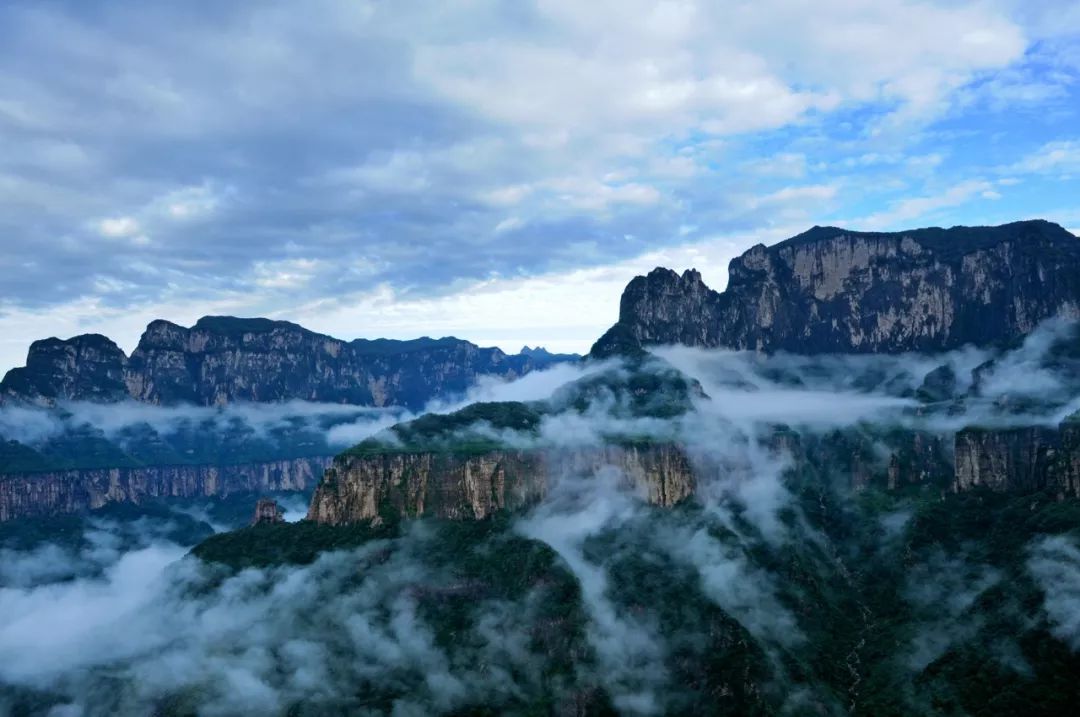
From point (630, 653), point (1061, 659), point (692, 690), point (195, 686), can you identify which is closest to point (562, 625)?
point (630, 653)

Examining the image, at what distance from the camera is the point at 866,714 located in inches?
6914

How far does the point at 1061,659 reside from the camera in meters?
160

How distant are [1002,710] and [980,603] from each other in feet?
112

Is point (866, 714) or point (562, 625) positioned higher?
point (562, 625)

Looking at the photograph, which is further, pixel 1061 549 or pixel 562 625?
pixel 562 625

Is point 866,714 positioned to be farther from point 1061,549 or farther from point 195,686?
point 195,686

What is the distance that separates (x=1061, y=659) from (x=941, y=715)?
2119cm

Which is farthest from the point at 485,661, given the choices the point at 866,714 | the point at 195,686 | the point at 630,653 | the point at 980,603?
the point at 980,603

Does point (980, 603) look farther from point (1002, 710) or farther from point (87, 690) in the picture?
point (87, 690)

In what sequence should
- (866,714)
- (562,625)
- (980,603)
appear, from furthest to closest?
(562,625)
(980,603)
(866,714)

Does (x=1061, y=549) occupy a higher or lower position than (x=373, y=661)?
higher

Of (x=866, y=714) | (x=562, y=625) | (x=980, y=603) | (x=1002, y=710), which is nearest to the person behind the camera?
(x=1002, y=710)

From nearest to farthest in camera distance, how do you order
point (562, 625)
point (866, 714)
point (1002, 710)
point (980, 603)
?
point (1002, 710) → point (866, 714) → point (980, 603) → point (562, 625)

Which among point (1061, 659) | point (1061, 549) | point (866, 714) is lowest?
point (866, 714)
